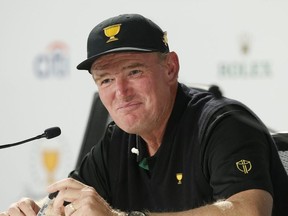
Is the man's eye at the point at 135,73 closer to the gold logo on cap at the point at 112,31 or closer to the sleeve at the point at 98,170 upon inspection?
the gold logo on cap at the point at 112,31

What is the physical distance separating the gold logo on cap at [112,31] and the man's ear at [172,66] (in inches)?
7.9

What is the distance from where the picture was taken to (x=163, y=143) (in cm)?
153

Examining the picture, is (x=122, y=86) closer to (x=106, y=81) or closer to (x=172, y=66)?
(x=106, y=81)

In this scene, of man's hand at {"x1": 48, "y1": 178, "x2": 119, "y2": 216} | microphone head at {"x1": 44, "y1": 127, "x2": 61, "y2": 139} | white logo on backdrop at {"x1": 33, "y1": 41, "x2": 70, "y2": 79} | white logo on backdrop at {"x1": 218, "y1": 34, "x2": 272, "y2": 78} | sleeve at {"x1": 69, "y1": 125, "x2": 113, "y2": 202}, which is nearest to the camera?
man's hand at {"x1": 48, "y1": 178, "x2": 119, "y2": 216}

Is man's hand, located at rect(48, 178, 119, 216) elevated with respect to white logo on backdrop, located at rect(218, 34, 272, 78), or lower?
elevated

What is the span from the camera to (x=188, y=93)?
1618mm

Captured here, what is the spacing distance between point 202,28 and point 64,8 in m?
0.79

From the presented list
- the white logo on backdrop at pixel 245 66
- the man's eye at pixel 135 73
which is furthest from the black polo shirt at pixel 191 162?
the white logo on backdrop at pixel 245 66

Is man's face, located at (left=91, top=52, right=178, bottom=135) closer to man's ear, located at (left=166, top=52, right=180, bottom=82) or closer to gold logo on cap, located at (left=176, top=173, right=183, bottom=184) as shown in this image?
man's ear, located at (left=166, top=52, right=180, bottom=82)

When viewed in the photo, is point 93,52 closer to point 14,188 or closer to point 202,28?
point 202,28

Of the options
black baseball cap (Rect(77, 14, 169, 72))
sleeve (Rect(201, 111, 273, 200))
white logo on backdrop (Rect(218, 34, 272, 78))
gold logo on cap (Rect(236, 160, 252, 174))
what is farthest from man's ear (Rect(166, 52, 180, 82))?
white logo on backdrop (Rect(218, 34, 272, 78))

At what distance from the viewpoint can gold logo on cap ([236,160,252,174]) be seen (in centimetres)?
125

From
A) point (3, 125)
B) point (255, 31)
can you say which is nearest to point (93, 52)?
point (255, 31)

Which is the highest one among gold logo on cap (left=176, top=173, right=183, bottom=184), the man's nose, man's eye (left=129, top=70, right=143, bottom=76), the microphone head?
man's eye (left=129, top=70, right=143, bottom=76)
